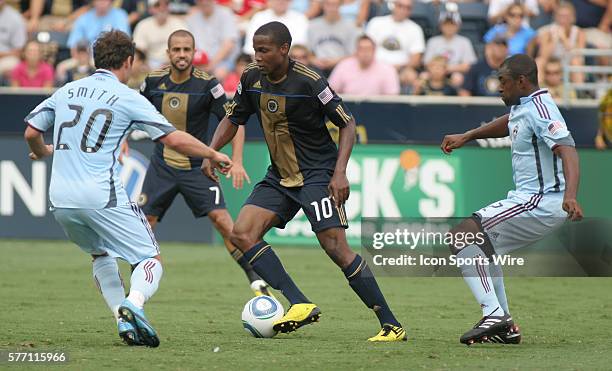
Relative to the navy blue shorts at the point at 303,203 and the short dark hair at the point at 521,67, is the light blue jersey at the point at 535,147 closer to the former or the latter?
the short dark hair at the point at 521,67

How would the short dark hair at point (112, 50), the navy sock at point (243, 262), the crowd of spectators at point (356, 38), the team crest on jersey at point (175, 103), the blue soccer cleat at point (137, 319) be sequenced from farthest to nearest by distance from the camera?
1. the crowd of spectators at point (356, 38)
2. the team crest on jersey at point (175, 103)
3. the navy sock at point (243, 262)
4. the short dark hair at point (112, 50)
5. the blue soccer cleat at point (137, 319)

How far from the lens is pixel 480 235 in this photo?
342 inches

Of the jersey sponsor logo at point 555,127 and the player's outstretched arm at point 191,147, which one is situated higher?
the jersey sponsor logo at point 555,127

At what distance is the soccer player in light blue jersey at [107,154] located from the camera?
810 cm

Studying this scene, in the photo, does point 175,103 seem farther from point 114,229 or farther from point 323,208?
point 114,229

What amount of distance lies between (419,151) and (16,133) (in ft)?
18.4

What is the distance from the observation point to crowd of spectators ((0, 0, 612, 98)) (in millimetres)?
18062

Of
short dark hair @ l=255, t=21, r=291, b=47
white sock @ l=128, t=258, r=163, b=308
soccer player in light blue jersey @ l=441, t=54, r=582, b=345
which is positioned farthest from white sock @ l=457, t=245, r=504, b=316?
white sock @ l=128, t=258, r=163, b=308

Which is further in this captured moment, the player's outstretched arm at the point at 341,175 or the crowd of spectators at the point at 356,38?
the crowd of spectators at the point at 356,38

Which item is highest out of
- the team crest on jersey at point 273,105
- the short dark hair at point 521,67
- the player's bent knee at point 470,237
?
the short dark hair at point 521,67

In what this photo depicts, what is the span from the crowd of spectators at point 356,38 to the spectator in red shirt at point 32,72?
0.05 feet

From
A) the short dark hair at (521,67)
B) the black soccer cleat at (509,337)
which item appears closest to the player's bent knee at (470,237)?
the black soccer cleat at (509,337)

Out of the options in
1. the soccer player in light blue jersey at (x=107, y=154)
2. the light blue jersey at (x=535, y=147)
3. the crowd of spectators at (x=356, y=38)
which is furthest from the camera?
the crowd of spectators at (x=356, y=38)

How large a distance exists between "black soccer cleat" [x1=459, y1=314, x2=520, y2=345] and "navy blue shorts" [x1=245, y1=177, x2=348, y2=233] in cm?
122
